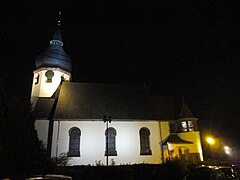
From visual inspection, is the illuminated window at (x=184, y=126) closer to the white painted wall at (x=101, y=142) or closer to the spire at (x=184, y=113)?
the spire at (x=184, y=113)

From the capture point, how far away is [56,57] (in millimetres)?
30688

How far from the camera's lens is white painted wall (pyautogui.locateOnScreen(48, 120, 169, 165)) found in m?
23.2

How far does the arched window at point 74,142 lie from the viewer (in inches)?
916

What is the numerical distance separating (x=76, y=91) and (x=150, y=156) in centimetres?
1185

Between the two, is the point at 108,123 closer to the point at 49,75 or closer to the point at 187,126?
the point at 187,126

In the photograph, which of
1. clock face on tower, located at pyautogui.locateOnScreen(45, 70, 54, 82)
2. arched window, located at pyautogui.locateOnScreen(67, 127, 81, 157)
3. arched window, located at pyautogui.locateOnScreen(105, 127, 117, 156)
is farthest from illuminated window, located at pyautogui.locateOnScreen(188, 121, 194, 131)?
clock face on tower, located at pyautogui.locateOnScreen(45, 70, 54, 82)

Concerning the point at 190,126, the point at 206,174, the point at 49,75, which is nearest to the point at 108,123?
the point at 190,126

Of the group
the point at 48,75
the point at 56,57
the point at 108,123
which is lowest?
the point at 108,123

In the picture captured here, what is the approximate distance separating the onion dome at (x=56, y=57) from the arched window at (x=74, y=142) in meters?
9.19

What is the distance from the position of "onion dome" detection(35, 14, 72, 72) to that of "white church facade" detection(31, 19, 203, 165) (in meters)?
0.18

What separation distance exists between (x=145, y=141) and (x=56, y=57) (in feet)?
53.8

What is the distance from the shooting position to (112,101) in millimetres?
27984

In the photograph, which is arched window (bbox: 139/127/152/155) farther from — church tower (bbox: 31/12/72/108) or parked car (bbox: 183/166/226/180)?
parked car (bbox: 183/166/226/180)

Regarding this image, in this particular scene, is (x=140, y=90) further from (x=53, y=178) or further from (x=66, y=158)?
(x=53, y=178)
